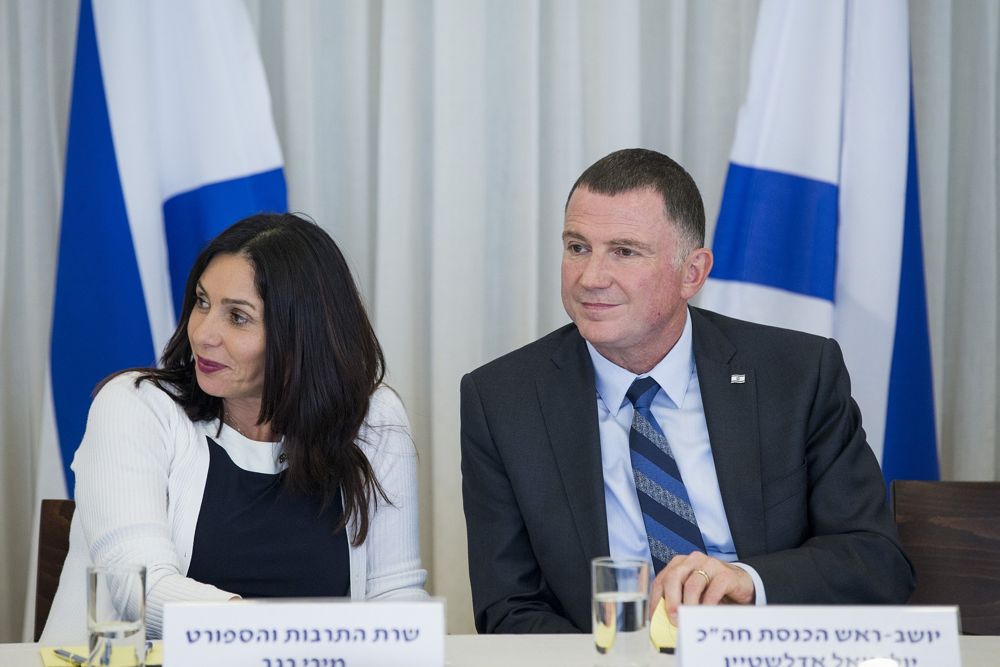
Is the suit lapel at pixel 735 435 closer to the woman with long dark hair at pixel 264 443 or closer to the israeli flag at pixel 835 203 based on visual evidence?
the woman with long dark hair at pixel 264 443

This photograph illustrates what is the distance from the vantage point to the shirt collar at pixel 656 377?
2.23m

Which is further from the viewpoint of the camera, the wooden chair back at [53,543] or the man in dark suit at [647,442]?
the wooden chair back at [53,543]

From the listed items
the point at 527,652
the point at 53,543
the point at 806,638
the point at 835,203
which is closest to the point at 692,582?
the point at 527,652

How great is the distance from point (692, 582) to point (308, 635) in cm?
65

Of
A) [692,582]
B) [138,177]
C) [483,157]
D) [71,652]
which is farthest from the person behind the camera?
[483,157]

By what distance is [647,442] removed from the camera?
217cm

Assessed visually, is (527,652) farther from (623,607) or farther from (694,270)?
(694,270)

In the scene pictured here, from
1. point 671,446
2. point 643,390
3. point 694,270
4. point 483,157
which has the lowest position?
point 671,446

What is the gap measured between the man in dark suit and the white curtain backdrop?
3.48ft

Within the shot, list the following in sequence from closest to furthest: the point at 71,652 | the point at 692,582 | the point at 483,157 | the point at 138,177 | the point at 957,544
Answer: the point at 71,652, the point at 692,582, the point at 957,544, the point at 138,177, the point at 483,157

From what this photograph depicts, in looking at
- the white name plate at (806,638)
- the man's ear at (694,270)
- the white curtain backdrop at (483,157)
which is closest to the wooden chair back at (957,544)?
the man's ear at (694,270)

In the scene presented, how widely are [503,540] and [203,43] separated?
166cm

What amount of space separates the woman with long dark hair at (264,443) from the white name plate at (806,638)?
106 centimetres

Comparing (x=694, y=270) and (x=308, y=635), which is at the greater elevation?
(x=694, y=270)
